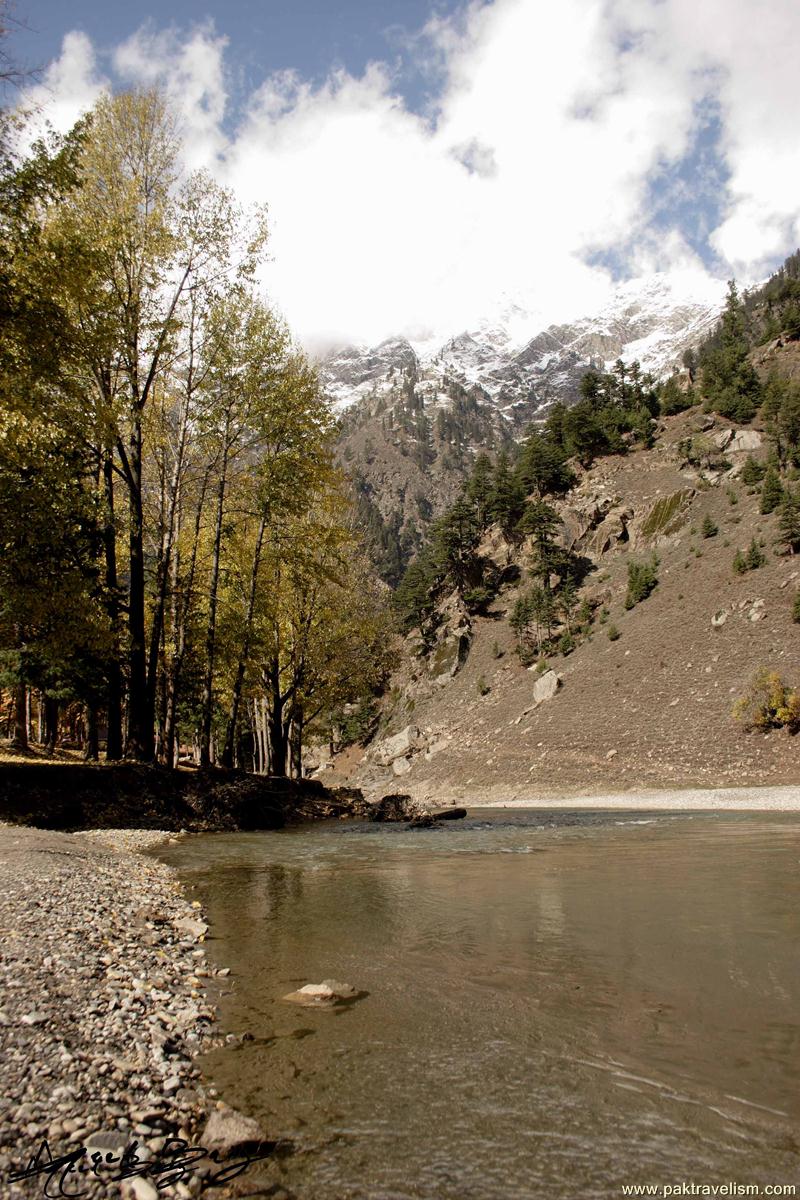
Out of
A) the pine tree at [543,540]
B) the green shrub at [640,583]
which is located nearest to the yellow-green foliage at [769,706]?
the green shrub at [640,583]

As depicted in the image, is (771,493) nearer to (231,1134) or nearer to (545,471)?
(545,471)

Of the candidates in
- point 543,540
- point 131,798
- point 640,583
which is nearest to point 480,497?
point 543,540

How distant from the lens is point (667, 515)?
222 feet

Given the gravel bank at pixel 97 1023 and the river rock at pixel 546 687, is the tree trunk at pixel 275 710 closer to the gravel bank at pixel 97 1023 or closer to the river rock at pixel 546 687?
the gravel bank at pixel 97 1023

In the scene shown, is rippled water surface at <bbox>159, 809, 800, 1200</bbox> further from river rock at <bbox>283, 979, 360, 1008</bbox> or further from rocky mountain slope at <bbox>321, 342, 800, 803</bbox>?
rocky mountain slope at <bbox>321, 342, 800, 803</bbox>

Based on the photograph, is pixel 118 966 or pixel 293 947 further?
pixel 293 947

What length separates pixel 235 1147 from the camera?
10.1 ft

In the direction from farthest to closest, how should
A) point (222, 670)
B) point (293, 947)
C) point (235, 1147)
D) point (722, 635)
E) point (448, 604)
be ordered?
point (448, 604)
point (722, 635)
point (222, 670)
point (293, 947)
point (235, 1147)

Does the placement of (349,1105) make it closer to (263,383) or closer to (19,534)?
(19,534)

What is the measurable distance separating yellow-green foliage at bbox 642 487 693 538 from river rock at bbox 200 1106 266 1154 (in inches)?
2700

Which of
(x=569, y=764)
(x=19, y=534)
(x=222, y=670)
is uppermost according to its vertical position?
(x=19, y=534)

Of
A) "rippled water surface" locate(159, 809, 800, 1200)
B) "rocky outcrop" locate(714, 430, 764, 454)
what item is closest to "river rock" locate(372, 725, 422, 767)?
"rocky outcrop" locate(714, 430, 764, 454)

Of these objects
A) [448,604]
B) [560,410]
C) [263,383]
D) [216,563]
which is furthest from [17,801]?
[560,410]

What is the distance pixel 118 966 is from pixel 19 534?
35.8ft
